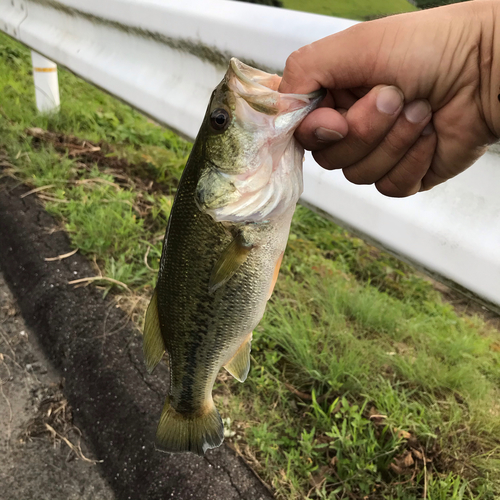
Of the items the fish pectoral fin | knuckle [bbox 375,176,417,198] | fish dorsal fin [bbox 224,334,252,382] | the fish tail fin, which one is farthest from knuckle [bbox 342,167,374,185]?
the fish tail fin

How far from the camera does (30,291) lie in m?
2.51

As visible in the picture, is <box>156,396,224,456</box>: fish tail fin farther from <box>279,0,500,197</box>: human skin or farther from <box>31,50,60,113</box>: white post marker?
<box>31,50,60,113</box>: white post marker

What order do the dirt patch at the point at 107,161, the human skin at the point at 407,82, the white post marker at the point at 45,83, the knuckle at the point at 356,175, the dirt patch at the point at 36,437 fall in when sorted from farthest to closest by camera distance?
1. the white post marker at the point at 45,83
2. the dirt patch at the point at 107,161
3. the dirt patch at the point at 36,437
4. the knuckle at the point at 356,175
5. the human skin at the point at 407,82

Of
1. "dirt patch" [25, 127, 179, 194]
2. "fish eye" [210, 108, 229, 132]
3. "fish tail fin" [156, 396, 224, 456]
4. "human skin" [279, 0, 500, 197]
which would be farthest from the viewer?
"dirt patch" [25, 127, 179, 194]

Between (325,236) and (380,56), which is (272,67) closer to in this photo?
(380,56)

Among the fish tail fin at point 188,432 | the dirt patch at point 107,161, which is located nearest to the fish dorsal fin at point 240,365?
the fish tail fin at point 188,432

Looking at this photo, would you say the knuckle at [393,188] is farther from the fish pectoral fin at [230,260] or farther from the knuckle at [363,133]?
the fish pectoral fin at [230,260]

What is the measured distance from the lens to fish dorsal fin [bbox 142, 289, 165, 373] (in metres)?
1.53

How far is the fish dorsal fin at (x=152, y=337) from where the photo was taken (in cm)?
153

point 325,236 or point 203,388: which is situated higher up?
point 203,388

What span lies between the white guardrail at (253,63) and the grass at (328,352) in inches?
29.6

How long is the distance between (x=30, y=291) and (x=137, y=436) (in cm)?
114

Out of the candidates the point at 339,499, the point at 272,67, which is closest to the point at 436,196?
the point at 272,67

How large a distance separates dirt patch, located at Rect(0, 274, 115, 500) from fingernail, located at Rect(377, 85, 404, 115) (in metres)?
1.80
